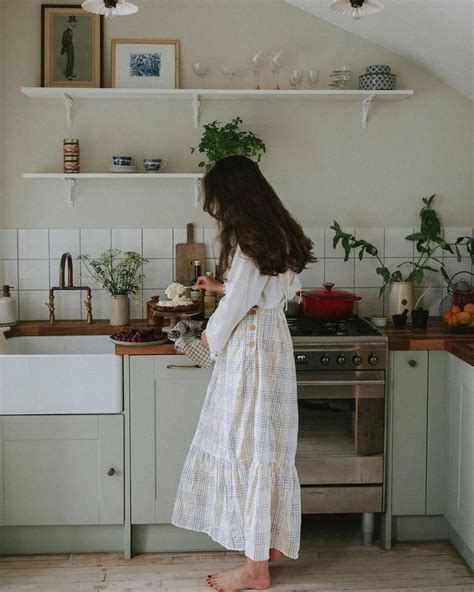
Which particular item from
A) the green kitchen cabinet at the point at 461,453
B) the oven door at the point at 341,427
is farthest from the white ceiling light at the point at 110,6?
the green kitchen cabinet at the point at 461,453

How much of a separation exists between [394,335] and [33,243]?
178 cm

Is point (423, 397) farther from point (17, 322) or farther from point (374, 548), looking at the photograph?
point (17, 322)

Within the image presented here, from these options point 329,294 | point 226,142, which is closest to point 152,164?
point 226,142

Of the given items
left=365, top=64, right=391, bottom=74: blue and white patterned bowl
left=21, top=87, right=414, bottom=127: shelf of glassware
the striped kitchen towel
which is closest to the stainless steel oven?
the striped kitchen towel

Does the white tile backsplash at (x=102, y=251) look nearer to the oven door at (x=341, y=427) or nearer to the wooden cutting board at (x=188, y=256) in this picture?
the wooden cutting board at (x=188, y=256)

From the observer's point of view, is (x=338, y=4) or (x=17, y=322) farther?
(x=17, y=322)

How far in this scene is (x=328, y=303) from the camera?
147 inches

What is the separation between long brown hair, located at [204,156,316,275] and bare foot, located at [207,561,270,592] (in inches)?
45.3

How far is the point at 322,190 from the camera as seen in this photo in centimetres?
407

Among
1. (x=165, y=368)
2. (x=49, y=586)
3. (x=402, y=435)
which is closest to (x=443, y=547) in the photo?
(x=402, y=435)

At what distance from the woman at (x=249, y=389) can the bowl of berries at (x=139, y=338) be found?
1.44 ft

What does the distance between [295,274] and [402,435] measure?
0.98 meters

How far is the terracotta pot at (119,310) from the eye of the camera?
12.6 feet

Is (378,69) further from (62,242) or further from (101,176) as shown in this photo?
(62,242)
